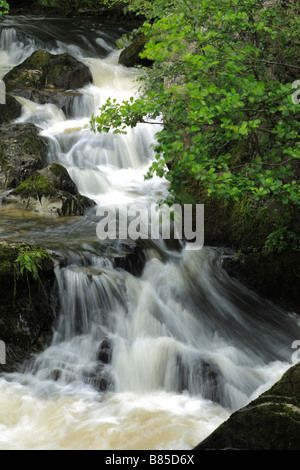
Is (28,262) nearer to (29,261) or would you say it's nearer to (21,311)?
(29,261)

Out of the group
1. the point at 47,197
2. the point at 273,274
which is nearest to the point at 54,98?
the point at 47,197

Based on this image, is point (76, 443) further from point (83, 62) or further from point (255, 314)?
point (83, 62)

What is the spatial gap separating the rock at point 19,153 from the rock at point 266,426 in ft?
23.3

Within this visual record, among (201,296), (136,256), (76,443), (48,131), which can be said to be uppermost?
(48,131)

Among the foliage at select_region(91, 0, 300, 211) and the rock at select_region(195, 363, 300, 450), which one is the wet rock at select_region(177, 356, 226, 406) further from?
the foliage at select_region(91, 0, 300, 211)

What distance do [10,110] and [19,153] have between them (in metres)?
2.55

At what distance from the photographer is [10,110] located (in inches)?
462

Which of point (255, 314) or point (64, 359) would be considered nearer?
point (64, 359)

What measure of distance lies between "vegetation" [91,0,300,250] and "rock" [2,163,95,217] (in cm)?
293

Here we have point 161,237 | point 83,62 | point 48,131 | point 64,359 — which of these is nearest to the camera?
point 64,359

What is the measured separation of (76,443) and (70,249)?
10.2 feet

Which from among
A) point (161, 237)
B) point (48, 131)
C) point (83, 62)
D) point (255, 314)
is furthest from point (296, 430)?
point (83, 62)

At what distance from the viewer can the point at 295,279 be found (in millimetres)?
7105

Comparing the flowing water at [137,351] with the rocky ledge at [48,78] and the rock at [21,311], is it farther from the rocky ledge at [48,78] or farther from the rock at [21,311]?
the rocky ledge at [48,78]
